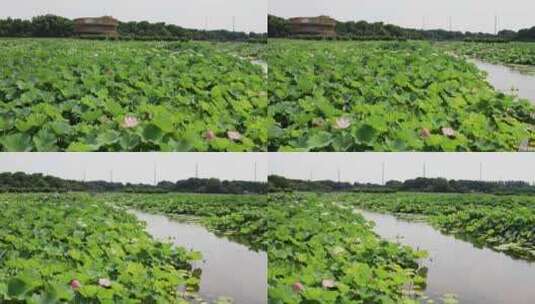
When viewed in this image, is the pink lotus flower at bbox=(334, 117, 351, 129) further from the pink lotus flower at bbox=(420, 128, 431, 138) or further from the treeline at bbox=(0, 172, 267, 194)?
the treeline at bbox=(0, 172, 267, 194)

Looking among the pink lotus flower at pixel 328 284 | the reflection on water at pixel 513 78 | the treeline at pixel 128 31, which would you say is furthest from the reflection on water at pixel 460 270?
the treeline at pixel 128 31

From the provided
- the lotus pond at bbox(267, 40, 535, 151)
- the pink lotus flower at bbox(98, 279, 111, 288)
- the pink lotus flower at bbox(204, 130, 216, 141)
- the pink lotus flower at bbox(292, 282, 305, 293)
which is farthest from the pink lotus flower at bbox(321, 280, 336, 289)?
the pink lotus flower at bbox(98, 279, 111, 288)

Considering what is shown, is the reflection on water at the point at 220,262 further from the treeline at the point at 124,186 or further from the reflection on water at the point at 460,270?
the reflection on water at the point at 460,270

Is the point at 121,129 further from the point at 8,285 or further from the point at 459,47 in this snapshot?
the point at 459,47

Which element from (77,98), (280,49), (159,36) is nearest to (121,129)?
(77,98)

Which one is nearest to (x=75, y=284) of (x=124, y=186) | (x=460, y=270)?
(x=124, y=186)
